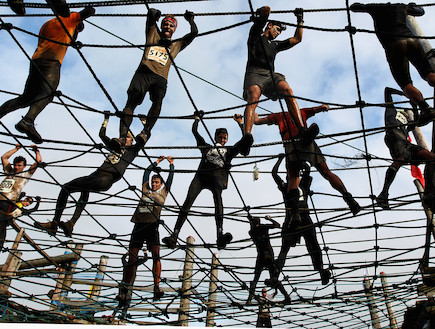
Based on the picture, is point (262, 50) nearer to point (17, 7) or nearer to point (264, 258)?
point (17, 7)

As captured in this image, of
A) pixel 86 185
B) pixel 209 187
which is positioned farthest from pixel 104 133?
pixel 209 187

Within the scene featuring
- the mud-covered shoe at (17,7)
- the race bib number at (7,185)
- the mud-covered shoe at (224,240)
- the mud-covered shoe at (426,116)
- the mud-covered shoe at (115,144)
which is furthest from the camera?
the race bib number at (7,185)

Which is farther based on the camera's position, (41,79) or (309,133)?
(41,79)

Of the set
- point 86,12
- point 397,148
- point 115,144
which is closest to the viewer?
point 115,144

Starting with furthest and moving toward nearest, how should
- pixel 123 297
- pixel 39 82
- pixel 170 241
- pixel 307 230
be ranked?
pixel 123 297, pixel 307 230, pixel 170 241, pixel 39 82

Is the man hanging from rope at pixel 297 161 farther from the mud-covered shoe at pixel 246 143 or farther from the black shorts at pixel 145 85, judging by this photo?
the black shorts at pixel 145 85

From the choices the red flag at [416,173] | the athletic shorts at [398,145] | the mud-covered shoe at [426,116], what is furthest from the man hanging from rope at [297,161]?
the red flag at [416,173]

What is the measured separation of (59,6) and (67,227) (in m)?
2.43

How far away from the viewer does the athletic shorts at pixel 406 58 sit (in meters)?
3.89

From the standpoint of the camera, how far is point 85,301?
7.40 metres

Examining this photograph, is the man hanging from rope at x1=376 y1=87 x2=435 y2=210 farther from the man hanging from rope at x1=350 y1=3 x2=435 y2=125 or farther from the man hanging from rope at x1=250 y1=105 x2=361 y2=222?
the man hanging from rope at x1=350 y1=3 x2=435 y2=125

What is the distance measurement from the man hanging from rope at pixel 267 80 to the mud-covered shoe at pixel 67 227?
222 cm

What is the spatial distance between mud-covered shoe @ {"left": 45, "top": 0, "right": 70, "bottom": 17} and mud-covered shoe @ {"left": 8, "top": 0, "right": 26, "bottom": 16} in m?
0.32

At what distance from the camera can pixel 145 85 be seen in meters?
4.27
